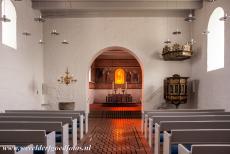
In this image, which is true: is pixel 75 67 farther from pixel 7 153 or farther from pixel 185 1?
pixel 7 153

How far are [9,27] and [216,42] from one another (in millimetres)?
8375

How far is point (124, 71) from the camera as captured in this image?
20828mm

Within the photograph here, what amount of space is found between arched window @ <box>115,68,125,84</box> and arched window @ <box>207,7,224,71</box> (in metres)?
10.8

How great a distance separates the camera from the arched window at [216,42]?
9547mm

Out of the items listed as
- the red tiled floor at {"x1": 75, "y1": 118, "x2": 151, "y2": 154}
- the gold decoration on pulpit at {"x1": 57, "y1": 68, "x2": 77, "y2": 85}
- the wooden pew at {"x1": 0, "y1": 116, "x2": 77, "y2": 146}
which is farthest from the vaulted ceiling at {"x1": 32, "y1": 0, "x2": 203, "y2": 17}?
the wooden pew at {"x1": 0, "y1": 116, "x2": 77, "y2": 146}

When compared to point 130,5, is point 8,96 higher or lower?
lower

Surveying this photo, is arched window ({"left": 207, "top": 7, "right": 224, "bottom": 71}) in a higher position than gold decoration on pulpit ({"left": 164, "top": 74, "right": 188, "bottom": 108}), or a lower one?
higher

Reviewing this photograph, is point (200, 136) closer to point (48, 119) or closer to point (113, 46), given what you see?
point (48, 119)

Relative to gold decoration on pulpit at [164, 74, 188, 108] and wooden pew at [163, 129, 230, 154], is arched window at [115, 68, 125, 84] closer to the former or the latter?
gold decoration on pulpit at [164, 74, 188, 108]

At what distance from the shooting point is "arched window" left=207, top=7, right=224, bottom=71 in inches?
376

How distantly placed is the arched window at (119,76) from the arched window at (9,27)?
11.9 meters

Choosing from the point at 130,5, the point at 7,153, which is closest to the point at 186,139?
the point at 7,153

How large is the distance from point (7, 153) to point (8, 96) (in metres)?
6.76

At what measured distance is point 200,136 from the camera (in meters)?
3.79
